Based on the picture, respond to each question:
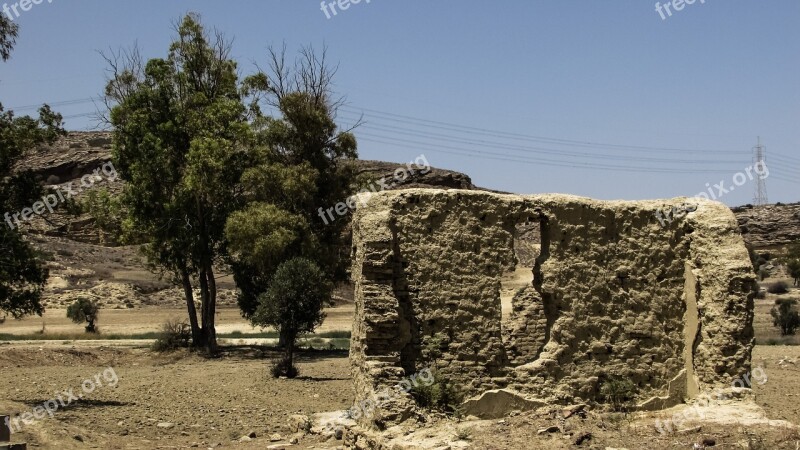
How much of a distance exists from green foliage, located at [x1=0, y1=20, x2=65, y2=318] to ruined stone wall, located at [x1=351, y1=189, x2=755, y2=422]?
333 inches

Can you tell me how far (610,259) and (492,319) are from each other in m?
2.18

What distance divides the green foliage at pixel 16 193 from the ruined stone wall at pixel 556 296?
8.46 metres

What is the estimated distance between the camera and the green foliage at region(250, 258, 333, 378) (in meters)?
22.6

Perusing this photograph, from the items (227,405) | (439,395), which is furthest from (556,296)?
(227,405)

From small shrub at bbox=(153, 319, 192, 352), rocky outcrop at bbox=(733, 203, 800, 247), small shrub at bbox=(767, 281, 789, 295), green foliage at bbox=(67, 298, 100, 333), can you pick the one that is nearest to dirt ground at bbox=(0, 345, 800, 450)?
small shrub at bbox=(153, 319, 192, 352)

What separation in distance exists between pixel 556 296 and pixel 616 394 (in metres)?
1.71

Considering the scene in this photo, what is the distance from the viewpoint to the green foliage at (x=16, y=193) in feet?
59.1

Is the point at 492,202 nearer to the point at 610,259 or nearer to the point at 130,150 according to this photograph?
the point at 610,259

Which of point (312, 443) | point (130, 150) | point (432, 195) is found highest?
point (130, 150)

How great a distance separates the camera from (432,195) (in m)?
12.7

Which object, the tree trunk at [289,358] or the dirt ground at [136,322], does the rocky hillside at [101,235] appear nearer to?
the dirt ground at [136,322]

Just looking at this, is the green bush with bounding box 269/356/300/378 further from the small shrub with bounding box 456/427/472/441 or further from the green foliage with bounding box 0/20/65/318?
the small shrub with bounding box 456/427/472/441

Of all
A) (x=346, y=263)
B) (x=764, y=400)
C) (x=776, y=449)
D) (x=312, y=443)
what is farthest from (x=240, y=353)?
(x=776, y=449)

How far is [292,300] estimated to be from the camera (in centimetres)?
2266
